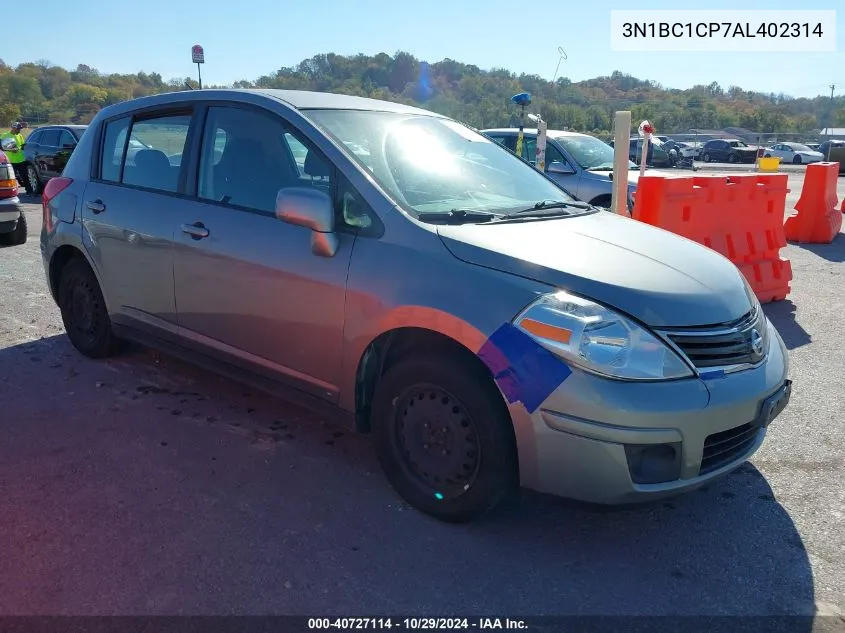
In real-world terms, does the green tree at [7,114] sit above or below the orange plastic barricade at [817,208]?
above

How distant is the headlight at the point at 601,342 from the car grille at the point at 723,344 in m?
0.08

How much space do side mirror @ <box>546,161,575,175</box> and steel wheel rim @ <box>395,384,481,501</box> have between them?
7.37 metres

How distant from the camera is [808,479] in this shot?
345cm

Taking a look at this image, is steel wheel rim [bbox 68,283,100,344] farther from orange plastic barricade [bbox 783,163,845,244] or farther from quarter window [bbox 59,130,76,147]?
quarter window [bbox 59,130,76,147]

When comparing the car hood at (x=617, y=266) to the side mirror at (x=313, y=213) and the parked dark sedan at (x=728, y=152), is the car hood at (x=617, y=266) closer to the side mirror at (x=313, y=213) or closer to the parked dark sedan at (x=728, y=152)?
the side mirror at (x=313, y=213)

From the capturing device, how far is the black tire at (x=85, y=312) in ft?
15.8

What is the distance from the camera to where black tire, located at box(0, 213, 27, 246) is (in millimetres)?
8945

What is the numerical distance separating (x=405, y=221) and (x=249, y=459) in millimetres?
1498

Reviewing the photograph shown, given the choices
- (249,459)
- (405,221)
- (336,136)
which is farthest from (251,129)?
(249,459)

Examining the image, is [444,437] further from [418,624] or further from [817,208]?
[817,208]

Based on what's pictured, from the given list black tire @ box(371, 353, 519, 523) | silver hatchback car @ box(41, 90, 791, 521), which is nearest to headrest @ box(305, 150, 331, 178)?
silver hatchback car @ box(41, 90, 791, 521)

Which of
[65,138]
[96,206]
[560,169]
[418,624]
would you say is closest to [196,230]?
[96,206]

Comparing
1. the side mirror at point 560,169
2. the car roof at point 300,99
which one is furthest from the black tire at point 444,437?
the side mirror at point 560,169

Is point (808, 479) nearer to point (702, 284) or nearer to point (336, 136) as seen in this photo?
point (702, 284)
